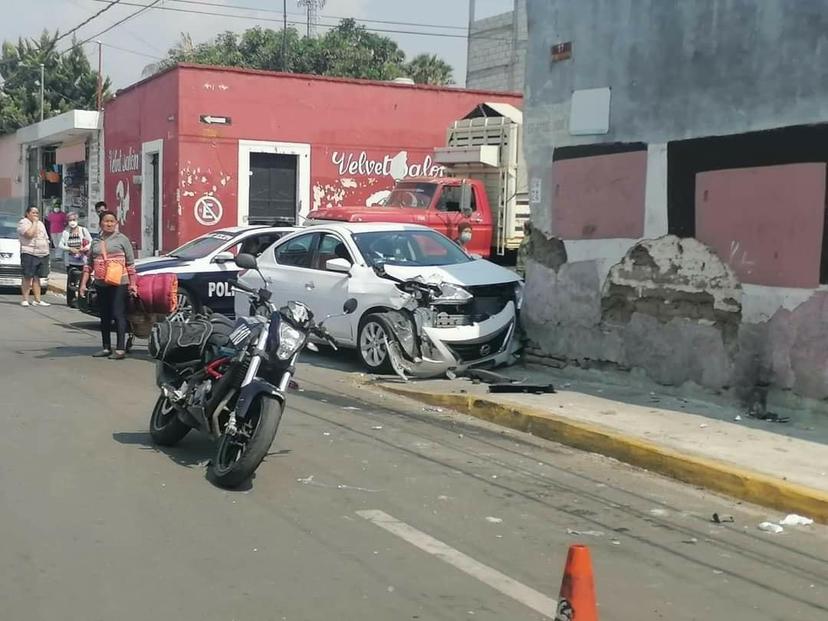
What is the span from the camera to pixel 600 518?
20.3 feet

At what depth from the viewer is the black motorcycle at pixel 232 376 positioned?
6445mm

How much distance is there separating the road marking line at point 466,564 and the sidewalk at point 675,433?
2454 mm

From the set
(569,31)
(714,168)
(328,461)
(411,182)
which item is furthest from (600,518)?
(411,182)

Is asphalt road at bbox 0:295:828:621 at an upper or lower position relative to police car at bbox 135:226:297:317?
lower

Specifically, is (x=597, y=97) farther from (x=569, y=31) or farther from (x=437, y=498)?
(x=437, y=498)

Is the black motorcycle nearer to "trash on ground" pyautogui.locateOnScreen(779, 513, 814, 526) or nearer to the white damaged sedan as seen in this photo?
"trash on ground" pyautogui.locateOnScreen(779, 513, 814, 526)

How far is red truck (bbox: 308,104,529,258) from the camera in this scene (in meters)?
17.7

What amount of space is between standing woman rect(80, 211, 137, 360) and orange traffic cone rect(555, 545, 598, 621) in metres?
8.86

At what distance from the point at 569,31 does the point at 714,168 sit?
8.64ft

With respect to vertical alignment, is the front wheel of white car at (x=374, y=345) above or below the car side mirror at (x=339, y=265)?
below

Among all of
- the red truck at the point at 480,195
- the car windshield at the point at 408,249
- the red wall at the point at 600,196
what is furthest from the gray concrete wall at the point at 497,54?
the red wall at the point at 600,196

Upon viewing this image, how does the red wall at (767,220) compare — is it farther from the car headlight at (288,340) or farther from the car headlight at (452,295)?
the car headlight at (288,340)

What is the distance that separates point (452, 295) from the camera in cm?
1089

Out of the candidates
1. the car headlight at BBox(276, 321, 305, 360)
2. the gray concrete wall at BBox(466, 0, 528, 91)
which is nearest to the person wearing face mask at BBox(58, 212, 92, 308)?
the car headlight at BBox(276, 321, 305, 360)
